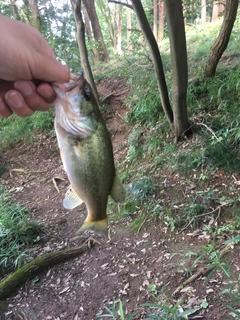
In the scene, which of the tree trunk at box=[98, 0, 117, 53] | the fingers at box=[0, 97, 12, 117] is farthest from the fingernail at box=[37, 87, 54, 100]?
the tree trunk at box=[98, 0, 117, 53]

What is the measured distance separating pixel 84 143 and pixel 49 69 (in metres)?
0.41

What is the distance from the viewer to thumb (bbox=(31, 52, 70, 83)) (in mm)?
1516

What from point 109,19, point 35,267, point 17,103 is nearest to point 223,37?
point 35,267

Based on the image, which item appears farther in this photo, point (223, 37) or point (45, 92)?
point (223, 37)

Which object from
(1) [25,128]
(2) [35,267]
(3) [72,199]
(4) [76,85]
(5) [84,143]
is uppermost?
(4) [76,85]

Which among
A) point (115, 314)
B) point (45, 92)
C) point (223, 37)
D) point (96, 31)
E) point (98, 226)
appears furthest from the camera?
point (96, 31)

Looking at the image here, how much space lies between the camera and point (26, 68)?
5.01 ft

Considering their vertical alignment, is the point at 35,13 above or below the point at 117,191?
above

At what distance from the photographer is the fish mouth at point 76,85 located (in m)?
1.57

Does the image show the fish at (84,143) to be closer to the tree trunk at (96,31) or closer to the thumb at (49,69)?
the thumb at (49,69)

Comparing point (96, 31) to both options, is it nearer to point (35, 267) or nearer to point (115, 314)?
point (35, 267)

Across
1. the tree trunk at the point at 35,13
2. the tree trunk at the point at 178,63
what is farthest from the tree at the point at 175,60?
the tree trunk at the point at 35,13

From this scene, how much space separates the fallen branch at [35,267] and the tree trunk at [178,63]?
8.69 feet

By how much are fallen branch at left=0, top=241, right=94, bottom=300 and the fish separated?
3356mm
